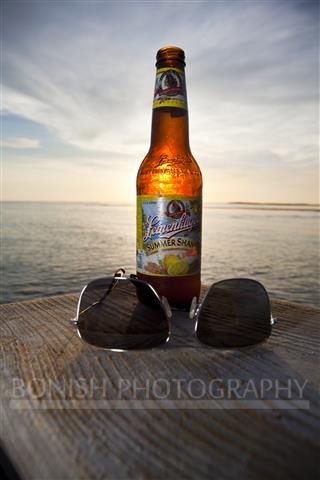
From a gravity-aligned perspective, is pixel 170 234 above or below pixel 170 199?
below

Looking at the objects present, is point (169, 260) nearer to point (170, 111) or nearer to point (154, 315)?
point (154, 315)

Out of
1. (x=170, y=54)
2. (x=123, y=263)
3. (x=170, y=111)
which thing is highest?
(x=170, y=54)

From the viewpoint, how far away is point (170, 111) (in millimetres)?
1865

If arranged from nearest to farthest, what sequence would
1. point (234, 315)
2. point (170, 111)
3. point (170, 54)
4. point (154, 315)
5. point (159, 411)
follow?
1. point (159, 411)
2. point (154, 315)
3. point (234, 315)
4. point (170, 54)
5. point (170, 111)

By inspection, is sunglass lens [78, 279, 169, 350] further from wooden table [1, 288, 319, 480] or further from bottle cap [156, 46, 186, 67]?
bottle cap [156, 46, 186, 67]

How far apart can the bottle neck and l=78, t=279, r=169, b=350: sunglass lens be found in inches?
34.7

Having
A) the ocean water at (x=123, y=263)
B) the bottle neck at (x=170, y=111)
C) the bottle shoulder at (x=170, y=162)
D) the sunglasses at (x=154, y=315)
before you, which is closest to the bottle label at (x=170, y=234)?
the sunglasses at (x=154, y=315)

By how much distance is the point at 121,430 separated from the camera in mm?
751

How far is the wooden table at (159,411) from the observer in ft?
2.17

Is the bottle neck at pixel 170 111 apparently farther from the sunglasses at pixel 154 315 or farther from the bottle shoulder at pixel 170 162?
the sunglasses at pixel 154 315

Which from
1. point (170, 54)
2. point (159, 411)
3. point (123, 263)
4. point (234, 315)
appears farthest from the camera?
point (123, 263)

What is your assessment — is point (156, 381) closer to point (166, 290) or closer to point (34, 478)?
point (34, 478)

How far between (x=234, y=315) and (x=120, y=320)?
1.64 feet

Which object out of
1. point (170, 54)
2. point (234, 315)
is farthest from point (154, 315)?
point (170, 54)
